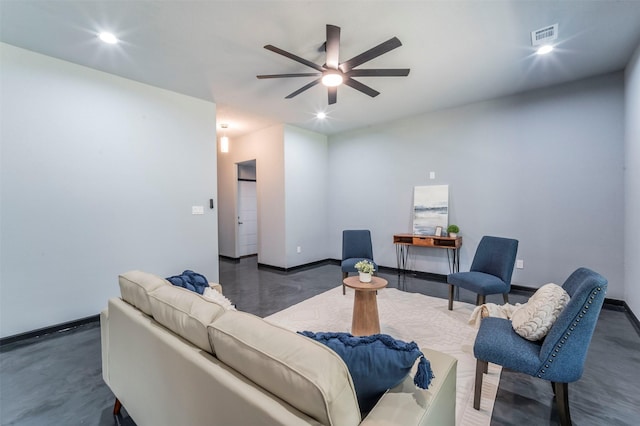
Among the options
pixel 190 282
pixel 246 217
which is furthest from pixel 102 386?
pixel 246 217

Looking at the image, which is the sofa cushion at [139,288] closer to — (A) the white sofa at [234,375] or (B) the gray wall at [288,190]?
(A) the white sofa at [234,375]

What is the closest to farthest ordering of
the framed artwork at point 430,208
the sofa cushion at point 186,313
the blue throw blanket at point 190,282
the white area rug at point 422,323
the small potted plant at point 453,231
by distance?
1. the sofa cushion at point 186,313
2. the white area rug at point 422,323
3. the blue throw blanket at point 190,282
4. the small potted plant at point 453,231
5. the framed artwork at point 430,208

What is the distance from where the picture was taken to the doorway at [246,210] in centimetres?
650

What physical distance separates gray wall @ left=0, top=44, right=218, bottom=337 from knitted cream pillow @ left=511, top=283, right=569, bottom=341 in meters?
3.80

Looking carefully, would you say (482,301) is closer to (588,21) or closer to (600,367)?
(600,367)

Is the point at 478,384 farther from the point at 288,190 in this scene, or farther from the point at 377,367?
the point at 288,190

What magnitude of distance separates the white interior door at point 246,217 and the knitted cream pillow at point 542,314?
18.8 ft

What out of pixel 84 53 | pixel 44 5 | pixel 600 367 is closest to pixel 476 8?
pixel 600 367

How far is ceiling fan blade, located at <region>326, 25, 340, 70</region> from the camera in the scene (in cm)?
212

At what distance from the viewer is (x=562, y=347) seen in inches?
56.7

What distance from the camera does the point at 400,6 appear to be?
214cm

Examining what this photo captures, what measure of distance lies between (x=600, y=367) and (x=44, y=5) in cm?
515

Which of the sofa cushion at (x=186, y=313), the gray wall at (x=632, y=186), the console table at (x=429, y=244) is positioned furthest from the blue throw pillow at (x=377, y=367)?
the console table at (x=429, y=244)

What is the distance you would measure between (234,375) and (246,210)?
6011 millimetres
